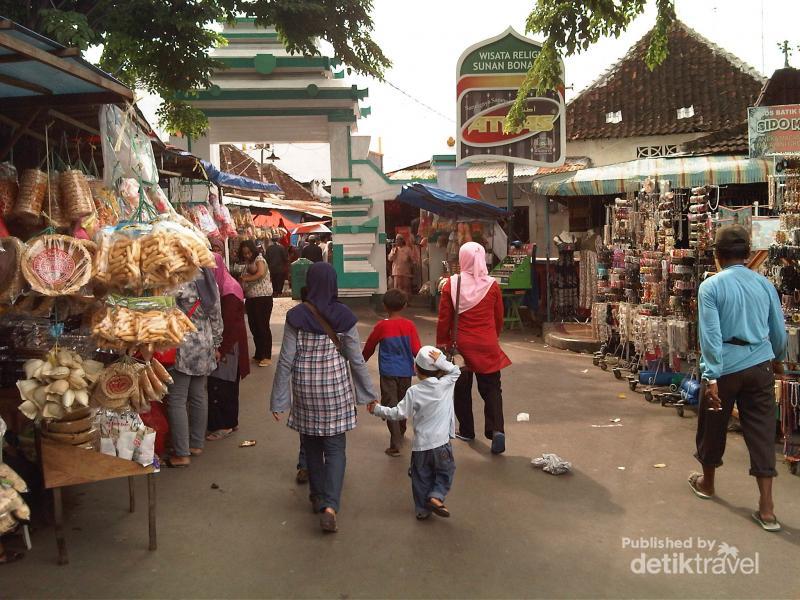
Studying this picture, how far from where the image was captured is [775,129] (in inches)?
411

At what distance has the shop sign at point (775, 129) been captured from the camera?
1034 cm

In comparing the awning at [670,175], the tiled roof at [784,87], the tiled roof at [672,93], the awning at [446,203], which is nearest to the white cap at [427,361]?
the awning at [670,175]

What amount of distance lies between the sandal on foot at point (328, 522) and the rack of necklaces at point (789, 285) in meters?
3.61

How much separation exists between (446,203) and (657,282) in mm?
6440

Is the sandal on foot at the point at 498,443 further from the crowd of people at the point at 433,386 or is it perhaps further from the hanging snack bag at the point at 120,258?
the hanging snack bag at the point at 120,258

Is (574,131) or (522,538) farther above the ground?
(574,131)

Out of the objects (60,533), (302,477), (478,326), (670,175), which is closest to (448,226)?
(670,175)

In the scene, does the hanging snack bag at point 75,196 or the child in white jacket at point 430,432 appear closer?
the hanging snack bag at point 75,196

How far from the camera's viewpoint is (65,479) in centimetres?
435

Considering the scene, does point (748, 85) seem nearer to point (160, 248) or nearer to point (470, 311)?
point (470, 311)

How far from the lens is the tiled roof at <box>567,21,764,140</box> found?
22094 millimetres

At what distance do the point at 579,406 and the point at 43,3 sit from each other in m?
7.31

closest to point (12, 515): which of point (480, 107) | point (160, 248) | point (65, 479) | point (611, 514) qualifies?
point (65, 479)

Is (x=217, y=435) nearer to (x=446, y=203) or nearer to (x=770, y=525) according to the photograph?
(x=770, y=525)
